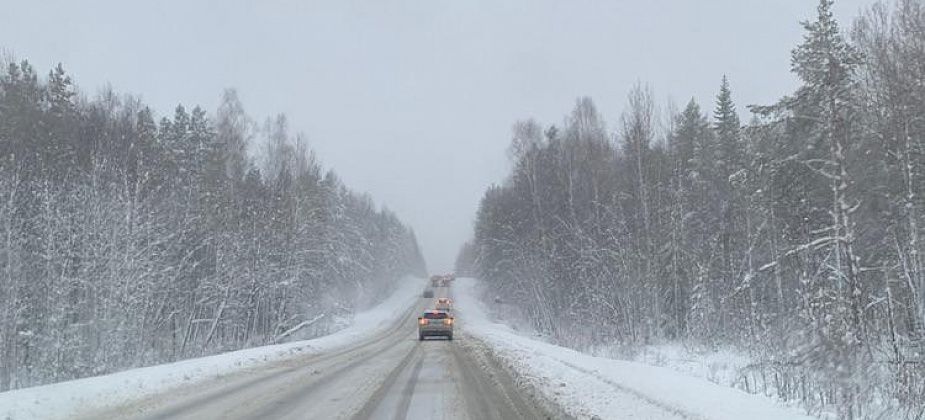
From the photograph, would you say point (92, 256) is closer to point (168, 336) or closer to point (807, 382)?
point (168, 336)

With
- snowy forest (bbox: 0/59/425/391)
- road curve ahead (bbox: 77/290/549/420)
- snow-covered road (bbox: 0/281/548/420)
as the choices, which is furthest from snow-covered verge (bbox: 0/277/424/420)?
snowy forest (bbox: 0/59/425/391)

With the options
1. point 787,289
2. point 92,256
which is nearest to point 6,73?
point 92,256

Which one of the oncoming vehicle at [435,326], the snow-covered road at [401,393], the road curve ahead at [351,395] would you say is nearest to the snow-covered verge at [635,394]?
the snow-covered road at [401,393]

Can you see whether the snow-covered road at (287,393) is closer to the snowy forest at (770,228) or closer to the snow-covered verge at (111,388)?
the snow-covered verge at (111,388)

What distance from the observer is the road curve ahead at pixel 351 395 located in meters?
11.2

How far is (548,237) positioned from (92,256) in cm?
2591

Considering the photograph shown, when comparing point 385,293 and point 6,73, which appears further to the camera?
point 385,293

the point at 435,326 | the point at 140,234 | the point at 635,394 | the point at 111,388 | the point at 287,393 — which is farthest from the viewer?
the point at 435,326

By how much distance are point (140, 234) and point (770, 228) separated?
26866 millimetres

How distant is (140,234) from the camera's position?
27047 millimetres

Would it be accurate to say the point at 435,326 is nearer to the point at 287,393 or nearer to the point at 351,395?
the point at 287,393

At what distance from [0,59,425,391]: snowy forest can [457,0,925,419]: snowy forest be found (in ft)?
53.0

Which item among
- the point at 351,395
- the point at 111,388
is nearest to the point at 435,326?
the point at 351,395

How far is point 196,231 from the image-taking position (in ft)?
114
